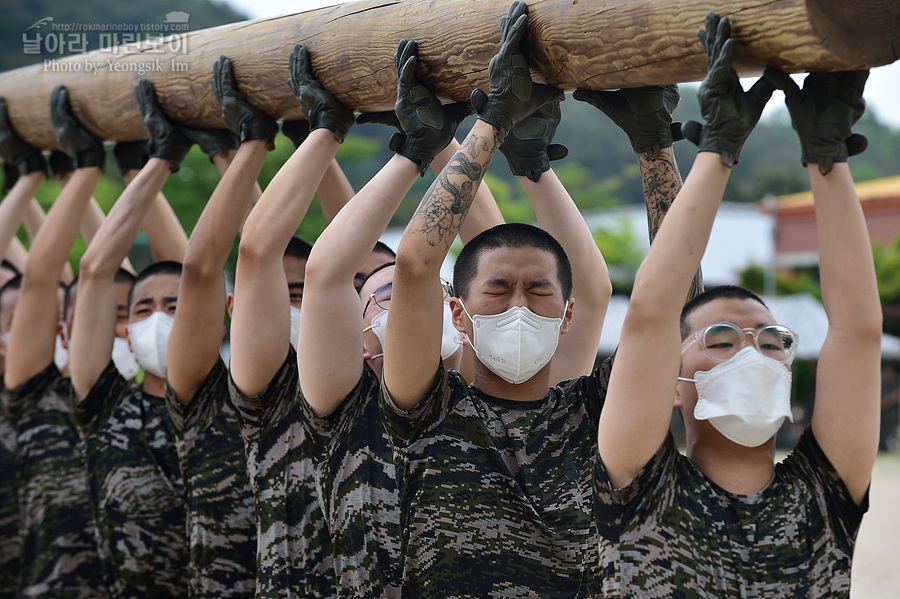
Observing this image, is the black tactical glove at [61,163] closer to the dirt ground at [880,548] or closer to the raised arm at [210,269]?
the raised arm at [210,269]

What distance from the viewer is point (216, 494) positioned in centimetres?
331

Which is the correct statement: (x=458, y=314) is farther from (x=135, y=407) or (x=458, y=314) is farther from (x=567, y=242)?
(x=135, y=407)

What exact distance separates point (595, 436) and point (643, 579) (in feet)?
1.91

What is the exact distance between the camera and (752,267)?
24562 millimetres

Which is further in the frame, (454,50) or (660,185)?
(660,185)

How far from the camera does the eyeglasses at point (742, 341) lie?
7.76ft

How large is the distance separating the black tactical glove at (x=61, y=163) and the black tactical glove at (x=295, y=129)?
5.62 feet

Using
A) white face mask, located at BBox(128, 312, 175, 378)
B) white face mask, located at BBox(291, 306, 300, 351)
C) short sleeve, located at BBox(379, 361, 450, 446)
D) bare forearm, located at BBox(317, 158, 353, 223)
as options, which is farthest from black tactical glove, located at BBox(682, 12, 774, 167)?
white face mask, located at BBox(128, 312, 175, 378)

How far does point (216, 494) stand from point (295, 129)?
1.48m

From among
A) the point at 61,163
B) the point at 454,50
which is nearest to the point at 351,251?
the point at 454,50

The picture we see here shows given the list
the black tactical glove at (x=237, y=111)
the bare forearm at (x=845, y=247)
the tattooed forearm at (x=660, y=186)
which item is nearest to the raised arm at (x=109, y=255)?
the black tactical glove at (x=237, y=111)

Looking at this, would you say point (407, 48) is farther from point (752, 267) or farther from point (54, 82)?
point (752, 267)

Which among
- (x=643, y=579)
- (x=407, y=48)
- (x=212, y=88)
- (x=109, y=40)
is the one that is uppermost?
(x=109, y=40)

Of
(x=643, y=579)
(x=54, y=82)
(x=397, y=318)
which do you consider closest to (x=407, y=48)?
(x=397, y=318)
